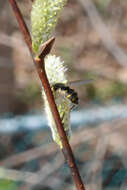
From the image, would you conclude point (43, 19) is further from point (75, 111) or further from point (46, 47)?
point (75, 111)

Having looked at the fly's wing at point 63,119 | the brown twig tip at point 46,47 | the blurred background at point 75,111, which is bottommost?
the blurred background at point 75,111

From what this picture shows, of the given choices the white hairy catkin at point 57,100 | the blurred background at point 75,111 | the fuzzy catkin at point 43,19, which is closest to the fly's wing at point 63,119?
the white hairy catkin at point 57,100

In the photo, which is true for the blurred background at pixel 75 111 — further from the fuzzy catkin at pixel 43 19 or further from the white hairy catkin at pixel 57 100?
the fuzzy catkin at pixel 43 19

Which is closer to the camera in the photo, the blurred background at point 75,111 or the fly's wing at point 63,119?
the fly's wing at point 63,119

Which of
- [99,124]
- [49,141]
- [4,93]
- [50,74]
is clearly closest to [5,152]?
[49,141]

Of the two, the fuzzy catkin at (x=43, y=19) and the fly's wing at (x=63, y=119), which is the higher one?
the fuzzy catkin at (x=43, y=19)

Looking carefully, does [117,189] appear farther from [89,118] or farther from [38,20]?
[38,20]
